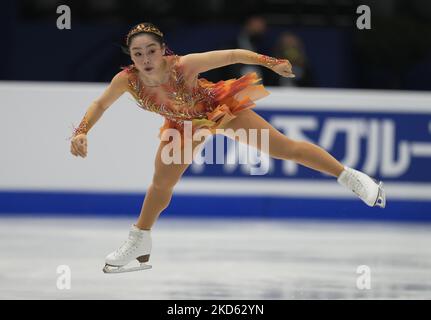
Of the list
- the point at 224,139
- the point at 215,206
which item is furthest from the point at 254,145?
the point at 215,206

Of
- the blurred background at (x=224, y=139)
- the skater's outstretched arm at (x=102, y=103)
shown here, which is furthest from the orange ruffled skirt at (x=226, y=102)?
the blurred background at (x=224, y=139)

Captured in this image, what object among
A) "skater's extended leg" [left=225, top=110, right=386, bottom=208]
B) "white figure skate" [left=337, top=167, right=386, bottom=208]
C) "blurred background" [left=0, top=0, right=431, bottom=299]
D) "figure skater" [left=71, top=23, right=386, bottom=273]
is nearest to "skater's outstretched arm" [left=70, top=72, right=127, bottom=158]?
"figure skater" [left=71, top=23, right=386, bottom=273]

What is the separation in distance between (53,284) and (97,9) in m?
4.03

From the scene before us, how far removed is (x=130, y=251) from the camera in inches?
184

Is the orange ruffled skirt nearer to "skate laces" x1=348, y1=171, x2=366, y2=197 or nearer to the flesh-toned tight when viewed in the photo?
the flesh-toned tight

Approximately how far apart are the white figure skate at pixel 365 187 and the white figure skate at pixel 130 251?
104 centimetres

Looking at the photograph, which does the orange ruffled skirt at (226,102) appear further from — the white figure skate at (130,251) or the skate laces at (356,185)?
the skate laces at (356,185)

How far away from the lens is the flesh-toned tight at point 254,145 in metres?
4.59

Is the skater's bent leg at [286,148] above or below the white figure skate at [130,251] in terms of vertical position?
above

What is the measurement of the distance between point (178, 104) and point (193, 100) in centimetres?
8

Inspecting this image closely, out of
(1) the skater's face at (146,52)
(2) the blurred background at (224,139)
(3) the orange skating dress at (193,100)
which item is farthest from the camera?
(2) the blurred background at (224,139)

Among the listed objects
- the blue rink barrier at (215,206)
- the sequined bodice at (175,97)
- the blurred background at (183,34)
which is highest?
the blurred background at (183,34)

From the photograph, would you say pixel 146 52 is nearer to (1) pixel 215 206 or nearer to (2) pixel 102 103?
(2) pixel 102 103
